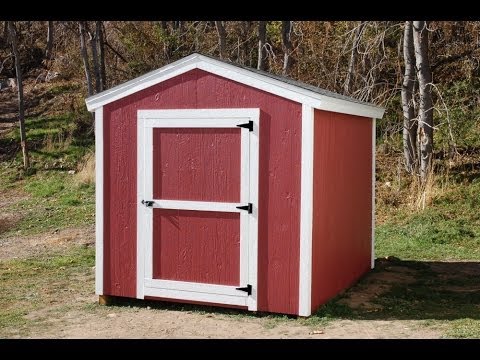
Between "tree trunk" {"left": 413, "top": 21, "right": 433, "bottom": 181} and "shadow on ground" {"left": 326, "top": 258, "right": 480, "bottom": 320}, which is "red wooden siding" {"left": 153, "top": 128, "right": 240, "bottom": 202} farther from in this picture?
"tree trunk" {"left": 413, "top": 21, "right": 433, "bottom": 181}

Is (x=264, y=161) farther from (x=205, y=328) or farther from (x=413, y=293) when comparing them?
(x=413, y=293)

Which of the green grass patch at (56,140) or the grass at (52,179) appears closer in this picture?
the grass at (52,179)

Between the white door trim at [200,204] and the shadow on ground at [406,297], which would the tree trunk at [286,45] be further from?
the white door trim at [200,204]

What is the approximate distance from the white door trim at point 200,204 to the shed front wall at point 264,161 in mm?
68

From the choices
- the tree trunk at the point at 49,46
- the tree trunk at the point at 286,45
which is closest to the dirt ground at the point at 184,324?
the tree trunk at the point at 286,45

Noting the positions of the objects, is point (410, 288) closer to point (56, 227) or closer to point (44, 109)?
point (56, 227)

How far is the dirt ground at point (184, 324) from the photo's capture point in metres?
5.97

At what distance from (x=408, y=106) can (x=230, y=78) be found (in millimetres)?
8494

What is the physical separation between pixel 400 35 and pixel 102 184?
1124 cm

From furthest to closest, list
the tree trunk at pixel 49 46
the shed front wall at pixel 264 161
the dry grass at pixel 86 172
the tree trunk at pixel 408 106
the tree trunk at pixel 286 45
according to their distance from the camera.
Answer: the tree trunk at pixel 49 46 → the tree trunk at pixel 286 45 → the dry grass at pixel 86 172 → the tree trunk at pixel 408 106 → the shed front wall at pixel 264 161

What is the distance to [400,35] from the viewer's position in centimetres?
1636

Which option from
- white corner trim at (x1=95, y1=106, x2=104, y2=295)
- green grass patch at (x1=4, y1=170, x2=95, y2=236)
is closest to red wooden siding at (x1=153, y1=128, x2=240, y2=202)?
white corner trim at (x1=95, y1=106, x2=104, y2=295)

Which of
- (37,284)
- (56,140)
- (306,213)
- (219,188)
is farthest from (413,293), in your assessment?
(56,140)

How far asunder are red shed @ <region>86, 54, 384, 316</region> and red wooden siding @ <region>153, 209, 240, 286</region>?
1cm
